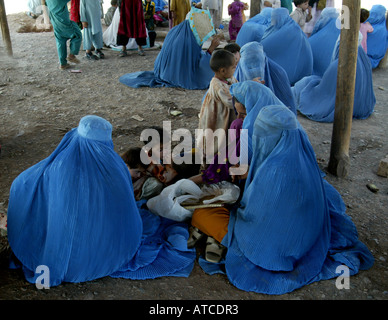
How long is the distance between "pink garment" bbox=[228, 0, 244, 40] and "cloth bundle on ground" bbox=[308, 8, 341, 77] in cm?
222

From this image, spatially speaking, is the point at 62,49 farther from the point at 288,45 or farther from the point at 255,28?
the point at 288,45

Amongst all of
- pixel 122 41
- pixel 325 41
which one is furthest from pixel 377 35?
pixel 122 41

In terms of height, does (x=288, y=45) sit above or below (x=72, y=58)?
above

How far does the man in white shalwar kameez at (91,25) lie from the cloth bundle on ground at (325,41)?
4018 mm

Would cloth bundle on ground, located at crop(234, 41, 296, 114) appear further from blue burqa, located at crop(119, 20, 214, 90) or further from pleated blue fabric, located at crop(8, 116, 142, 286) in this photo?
blue burqa, located at crop(119, 20, 214, 90)

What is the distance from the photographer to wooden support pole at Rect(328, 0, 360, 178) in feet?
12.2

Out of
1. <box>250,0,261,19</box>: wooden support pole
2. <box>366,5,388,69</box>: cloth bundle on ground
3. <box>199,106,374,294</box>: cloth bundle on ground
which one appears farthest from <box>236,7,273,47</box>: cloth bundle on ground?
<box>199,106,374,294</box>: cloth bundle on ground

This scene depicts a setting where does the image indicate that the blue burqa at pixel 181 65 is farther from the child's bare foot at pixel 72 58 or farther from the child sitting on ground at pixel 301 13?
the child sitting on ground at pixel 301 13

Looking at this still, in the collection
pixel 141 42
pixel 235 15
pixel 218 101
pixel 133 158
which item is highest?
pixel 235 15

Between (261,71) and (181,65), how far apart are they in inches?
109

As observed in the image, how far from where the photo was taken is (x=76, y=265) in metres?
2.53

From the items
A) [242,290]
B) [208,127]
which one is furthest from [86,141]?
[208,127]

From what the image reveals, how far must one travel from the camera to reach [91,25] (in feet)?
25.5
